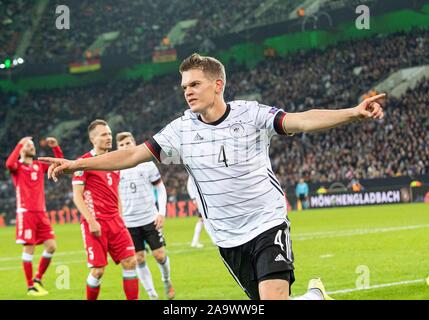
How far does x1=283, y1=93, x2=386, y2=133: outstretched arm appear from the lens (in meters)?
5.53

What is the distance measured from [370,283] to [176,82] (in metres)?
45.2

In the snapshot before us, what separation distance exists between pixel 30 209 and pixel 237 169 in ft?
28.2

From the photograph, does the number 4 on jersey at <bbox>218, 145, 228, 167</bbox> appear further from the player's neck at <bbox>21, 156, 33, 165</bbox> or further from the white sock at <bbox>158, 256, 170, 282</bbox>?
the player's neck at <bbox>21, 156, 33, 165</bbox>

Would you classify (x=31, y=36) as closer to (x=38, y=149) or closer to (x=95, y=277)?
(x=38, y=149)

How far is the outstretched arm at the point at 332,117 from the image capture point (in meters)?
5.53

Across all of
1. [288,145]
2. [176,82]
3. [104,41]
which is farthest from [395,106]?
[104,41]

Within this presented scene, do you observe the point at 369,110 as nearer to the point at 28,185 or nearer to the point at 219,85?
the point at 219,85

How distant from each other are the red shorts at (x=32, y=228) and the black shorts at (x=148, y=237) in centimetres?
243

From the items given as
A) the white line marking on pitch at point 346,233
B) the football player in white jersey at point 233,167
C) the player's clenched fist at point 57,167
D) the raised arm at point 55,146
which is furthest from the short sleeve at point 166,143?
the white line marking on pitch at point 346,233

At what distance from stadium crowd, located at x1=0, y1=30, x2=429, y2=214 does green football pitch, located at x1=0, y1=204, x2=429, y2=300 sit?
10.6m

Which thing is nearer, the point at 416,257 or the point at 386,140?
the point at 416,257

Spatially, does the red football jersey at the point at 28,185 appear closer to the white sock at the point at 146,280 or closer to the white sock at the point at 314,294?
the white sock at the point at 146,280

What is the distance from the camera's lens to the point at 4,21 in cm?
5775

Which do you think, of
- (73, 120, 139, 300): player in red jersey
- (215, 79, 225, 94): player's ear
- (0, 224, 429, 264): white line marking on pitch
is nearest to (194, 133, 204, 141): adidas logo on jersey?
(215, 79, 225, 94): player's ear
